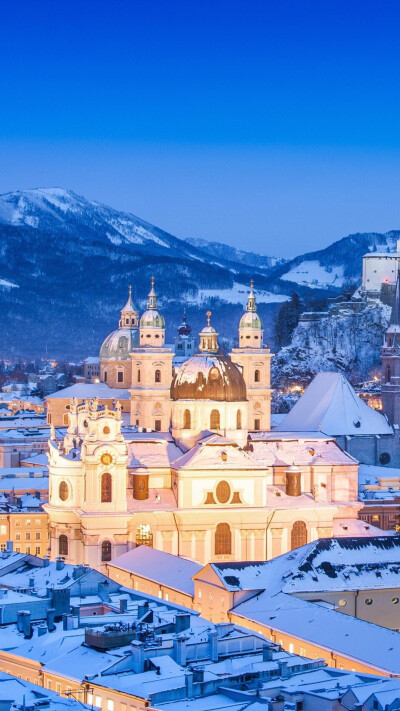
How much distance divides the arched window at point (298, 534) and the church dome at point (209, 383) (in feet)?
21.4

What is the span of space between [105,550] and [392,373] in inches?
1669

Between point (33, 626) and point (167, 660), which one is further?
point (33, 626)

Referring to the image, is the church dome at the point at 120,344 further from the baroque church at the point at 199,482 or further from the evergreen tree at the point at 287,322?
the evergreen tree at the point at 287,322

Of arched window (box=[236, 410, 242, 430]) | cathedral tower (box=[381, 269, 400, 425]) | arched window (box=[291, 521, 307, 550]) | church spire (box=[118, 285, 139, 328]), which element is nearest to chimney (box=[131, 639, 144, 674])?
arched window (box=[291, 521, 307, 550])

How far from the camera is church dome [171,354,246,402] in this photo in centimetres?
7894

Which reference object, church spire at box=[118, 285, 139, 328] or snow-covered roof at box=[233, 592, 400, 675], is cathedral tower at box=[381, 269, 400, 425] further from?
snow-covered roof at box=[233, 592, 400, 675]

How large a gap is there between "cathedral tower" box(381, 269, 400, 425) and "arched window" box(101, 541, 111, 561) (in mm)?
38918

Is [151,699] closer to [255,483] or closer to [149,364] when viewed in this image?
[255,483]

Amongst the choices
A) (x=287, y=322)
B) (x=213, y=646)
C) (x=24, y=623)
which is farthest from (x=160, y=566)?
(x=287, y=322)

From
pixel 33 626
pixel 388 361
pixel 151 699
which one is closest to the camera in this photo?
pixel 151 699

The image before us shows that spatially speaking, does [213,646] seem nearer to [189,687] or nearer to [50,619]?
[189,687]

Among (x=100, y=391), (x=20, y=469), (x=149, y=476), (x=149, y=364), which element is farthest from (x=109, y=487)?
(x=100, y=391)

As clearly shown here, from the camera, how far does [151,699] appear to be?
41531 mm

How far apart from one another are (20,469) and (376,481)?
20.5 meters
